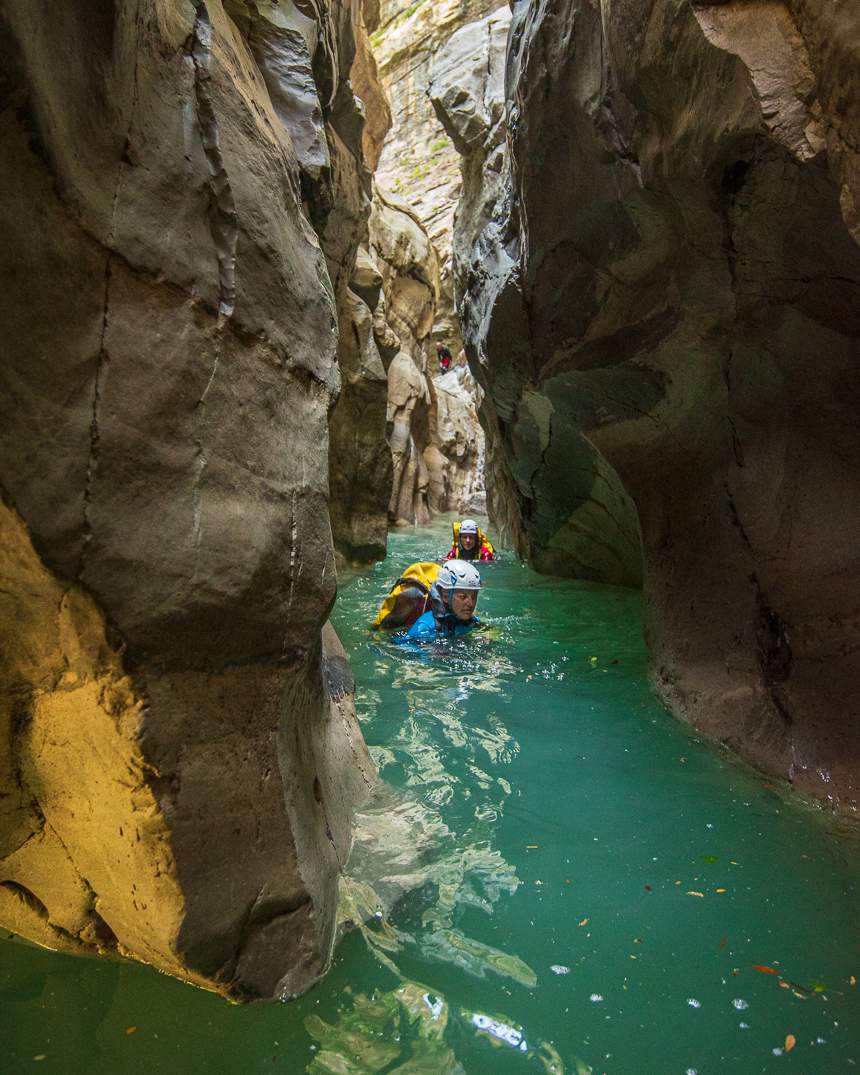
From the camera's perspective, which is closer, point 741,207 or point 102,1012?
point 102,1012

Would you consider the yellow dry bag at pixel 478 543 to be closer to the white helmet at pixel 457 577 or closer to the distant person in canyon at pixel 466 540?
the distant person in canyon at pixel 466 540

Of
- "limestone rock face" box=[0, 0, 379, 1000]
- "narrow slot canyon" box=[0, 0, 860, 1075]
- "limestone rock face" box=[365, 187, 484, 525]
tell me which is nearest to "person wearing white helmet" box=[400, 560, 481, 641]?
"narrow slot canyon" box=[0, 0, 860, 1075]

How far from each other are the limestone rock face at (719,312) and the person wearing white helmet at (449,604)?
5.43ft

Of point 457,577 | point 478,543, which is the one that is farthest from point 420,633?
point 478,543

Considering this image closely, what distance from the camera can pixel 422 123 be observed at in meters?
30.2

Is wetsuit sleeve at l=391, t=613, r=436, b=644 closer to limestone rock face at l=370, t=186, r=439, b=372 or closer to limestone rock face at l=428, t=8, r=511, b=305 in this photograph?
limestone rock face at l=428, t=8, r=511, b=305

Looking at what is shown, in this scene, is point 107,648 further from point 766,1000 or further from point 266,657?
point 766,1000

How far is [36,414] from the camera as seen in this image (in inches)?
56.9

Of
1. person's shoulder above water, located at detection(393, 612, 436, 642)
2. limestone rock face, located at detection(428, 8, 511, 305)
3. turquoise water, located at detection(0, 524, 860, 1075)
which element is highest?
limestone rock face, located at detection(428, 8, 511, 305)

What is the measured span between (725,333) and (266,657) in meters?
3.67

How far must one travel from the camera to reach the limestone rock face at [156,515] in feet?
4.83

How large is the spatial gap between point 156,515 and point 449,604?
4671 millimetres

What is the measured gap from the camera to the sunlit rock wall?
28.0 m

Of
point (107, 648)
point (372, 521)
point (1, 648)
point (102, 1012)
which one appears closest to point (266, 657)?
point (107, 648)
